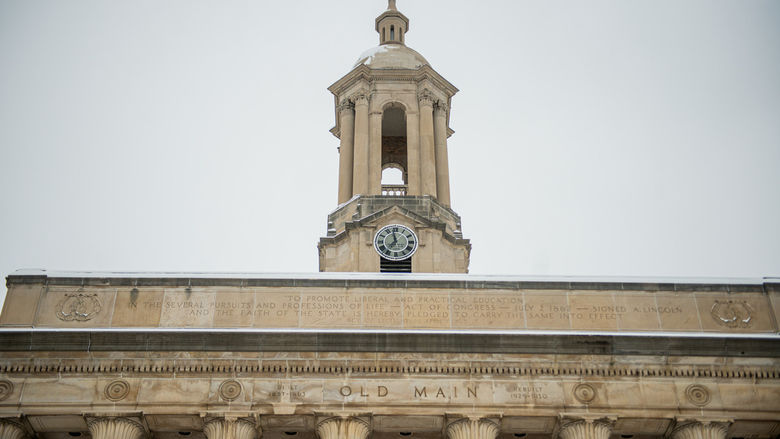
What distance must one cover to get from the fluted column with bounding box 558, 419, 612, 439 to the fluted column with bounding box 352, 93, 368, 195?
1542cm

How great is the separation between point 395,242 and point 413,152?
5.57 m

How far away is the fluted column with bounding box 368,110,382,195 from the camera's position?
4056cm

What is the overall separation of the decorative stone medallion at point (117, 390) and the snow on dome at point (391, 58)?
69.3 feet

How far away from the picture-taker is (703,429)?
92.5 feet

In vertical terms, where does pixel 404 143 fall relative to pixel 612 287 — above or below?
above

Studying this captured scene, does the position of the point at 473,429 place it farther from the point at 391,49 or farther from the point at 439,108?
the point at 391,49

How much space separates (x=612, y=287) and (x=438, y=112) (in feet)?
50.7

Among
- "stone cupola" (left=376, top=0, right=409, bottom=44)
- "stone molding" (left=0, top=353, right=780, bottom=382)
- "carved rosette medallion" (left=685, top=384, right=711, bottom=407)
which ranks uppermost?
"stone cupola" (left=376, top=0, right=409, bottom=44)

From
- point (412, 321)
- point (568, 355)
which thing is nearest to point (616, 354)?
point (568, 355)

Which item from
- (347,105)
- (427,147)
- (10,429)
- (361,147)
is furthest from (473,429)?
(347,105)

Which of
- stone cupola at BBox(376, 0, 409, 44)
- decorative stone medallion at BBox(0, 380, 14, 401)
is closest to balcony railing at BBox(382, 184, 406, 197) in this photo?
stone cupola at BBox(376, 0, 409, 44)

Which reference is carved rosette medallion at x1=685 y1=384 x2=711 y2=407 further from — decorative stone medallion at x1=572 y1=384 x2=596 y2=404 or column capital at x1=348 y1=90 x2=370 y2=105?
column capital at x1=348 y1=90 x2=370 y2=105

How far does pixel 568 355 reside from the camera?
29062 millimetres

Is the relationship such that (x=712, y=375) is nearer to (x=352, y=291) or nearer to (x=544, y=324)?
(x=544, y=324)
